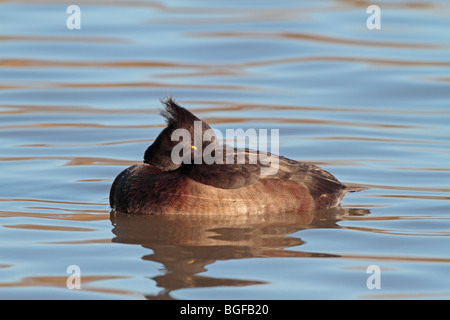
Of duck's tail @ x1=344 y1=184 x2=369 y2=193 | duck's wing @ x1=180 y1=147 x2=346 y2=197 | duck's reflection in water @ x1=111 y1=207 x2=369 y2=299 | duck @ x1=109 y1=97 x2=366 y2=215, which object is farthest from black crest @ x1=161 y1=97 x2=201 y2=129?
duck's tail @ x1=344 y1=184 x2=369 y2=193

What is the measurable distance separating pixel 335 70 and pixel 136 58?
368cm

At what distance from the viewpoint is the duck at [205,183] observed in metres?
9.28

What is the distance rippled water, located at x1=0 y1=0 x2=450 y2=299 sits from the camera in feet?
24.5

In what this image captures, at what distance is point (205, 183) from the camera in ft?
30.3

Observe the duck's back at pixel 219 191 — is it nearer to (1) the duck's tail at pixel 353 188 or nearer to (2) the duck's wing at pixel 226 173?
(2) the duck's wing at pixel 226 173

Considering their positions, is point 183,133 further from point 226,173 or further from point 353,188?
point 353,188

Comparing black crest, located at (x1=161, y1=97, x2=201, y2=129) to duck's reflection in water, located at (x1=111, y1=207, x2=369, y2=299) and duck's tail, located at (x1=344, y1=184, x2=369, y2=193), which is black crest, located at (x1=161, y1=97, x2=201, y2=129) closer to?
duck's reflection in water, located at (x1=111, y1=207, x2=369, y2=299)

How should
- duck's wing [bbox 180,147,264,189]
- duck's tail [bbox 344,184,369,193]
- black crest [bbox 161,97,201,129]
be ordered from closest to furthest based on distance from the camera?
duck's wing [bbox 180,147,264,189] → black crest [bbox 161,97,201,129] → duck's tail [bbox 344,184,369,193]

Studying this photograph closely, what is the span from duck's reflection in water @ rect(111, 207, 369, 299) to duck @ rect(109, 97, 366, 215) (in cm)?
10

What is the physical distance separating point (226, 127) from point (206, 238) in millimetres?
5145

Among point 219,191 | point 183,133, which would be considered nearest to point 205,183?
point 219,191
